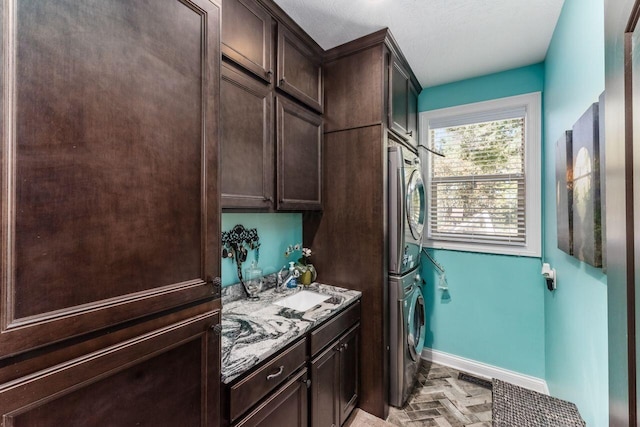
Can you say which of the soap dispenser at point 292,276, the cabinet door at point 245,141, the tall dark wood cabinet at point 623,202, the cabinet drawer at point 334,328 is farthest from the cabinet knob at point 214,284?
the soap dispenser at point 292,276

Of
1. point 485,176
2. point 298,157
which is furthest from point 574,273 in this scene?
point 298,157

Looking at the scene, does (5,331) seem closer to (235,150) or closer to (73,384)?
(73,384)

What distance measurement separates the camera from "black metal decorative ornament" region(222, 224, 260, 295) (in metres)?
1.79

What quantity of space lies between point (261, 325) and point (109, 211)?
3.22 ft

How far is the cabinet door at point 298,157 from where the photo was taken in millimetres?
1774

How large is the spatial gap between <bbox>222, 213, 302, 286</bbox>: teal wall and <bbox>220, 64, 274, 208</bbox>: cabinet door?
346mm

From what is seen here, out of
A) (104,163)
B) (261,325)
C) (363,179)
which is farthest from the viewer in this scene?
(363,179)

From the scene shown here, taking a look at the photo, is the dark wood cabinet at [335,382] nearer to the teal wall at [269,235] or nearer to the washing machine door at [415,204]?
the teal wall at [269,235]

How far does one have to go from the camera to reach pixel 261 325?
→ 1467 mm

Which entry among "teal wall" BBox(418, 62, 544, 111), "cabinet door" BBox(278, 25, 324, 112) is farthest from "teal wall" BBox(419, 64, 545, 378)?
"cabinet door" BBox(278, 25, 324, 112)

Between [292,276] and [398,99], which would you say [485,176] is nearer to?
[398,99]

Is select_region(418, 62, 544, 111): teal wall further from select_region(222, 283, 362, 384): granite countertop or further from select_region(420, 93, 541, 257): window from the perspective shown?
select_region(222, 283, 362, 384): granite countertop

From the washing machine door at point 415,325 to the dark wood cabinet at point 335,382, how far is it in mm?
462

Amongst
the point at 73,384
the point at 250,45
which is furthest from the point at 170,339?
the point at 250,45
